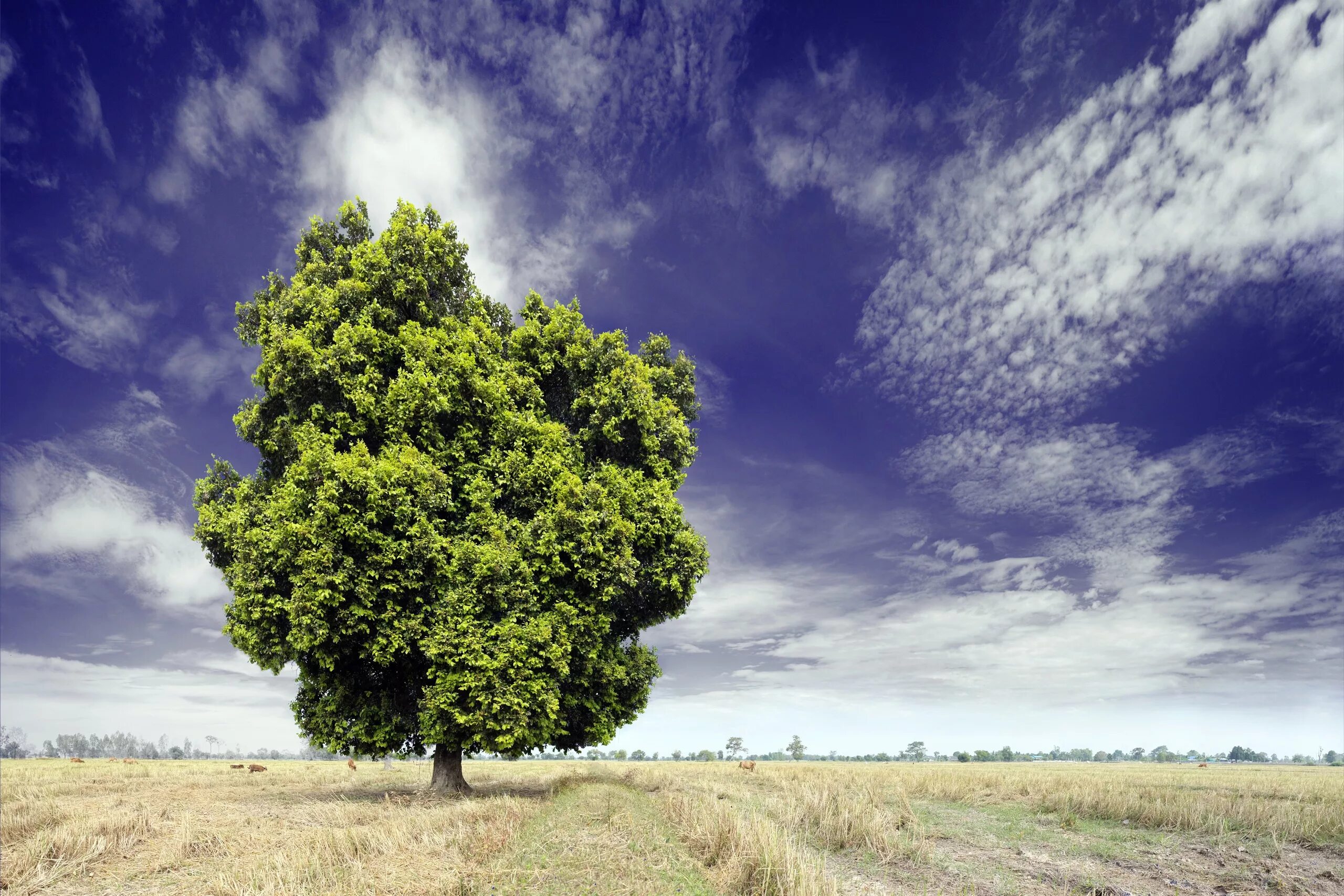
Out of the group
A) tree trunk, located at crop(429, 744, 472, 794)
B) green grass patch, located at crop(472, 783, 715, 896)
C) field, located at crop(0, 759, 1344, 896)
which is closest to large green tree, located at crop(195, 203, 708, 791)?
tree trunk, located at crop(429, 744, 472, 794)

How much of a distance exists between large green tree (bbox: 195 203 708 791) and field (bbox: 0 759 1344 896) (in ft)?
8.30

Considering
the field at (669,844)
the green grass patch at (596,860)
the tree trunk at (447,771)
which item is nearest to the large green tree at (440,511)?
Result: the tree trunk at (447,771)

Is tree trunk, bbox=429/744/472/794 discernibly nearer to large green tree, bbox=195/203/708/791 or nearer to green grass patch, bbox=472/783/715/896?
large green tree, bbox=195/203/708/791

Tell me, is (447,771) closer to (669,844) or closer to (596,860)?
(669,844)

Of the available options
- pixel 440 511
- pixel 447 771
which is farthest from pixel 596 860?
pixel 447 771

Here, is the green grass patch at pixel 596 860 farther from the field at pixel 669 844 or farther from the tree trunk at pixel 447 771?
the tree trunk at pixel 447 771

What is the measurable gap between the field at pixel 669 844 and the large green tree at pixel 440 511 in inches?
99.6

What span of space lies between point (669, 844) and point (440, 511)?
10.4m

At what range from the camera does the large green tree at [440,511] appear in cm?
1496

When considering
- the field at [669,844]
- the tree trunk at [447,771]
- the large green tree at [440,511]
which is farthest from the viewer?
the tree trunk at [447,771]

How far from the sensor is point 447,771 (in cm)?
1792

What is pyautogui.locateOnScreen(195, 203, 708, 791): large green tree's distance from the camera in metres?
15.0

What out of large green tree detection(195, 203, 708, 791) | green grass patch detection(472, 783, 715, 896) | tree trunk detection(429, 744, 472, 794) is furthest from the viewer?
tree trunk detection(429, 744, 472, 794)

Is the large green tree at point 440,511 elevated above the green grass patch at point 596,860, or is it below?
above
